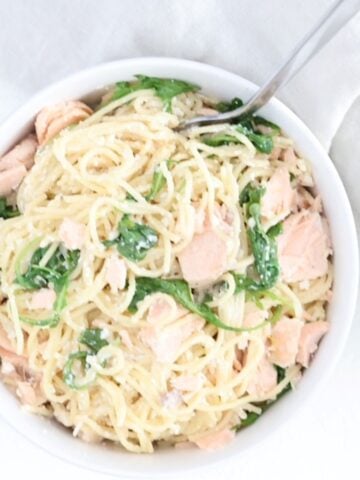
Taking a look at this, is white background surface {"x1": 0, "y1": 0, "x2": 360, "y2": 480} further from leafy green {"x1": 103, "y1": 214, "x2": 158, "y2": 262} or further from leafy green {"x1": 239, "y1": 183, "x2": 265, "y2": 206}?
leafy green {"x1": 103, "y1": 214, "x2": 158, "y2": 262}

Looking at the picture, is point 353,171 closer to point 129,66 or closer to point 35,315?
point 129,66

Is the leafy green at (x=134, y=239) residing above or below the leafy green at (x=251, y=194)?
below

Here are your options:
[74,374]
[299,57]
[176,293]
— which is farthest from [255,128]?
[74,374]

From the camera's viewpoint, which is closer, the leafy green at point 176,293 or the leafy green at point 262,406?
the leafy green at point 176,293

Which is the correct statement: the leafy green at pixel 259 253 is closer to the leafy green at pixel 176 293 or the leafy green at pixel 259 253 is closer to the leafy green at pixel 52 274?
the leafy green at pixel 176 293

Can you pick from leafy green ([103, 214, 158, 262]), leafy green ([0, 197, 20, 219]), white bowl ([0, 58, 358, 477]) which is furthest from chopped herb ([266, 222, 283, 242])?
leafy green ([0, 197, 20, 219])

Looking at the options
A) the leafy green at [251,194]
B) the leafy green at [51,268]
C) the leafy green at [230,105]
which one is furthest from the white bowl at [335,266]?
the leafy green at [51,268]
